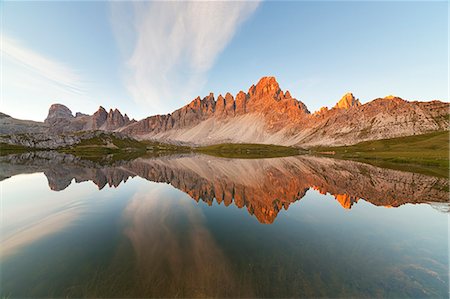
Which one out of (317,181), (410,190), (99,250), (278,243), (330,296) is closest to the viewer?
(330,296)

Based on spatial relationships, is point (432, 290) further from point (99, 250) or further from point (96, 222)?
point (96, 222)

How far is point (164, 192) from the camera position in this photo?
4675cm

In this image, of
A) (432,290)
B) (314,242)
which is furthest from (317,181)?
(432,290)

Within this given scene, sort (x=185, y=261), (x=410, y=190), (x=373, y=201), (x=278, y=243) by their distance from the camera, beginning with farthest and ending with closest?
(x=410, y=190)
(x=373, y=201)
(x=278, y=243)
(x=185, y=261)

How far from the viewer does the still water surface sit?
576 inches

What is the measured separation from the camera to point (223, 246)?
20.7m

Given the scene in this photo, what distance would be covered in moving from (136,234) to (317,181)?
50.1 metres

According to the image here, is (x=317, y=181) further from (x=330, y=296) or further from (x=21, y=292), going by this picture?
(x=21, y=292)

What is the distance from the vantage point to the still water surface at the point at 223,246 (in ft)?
48.0

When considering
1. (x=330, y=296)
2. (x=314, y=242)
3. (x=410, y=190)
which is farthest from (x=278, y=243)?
(x=410, y=190)

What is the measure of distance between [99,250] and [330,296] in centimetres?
1933

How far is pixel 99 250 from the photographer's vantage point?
19.7 metres

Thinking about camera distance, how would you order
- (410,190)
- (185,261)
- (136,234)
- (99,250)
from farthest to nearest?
(410,190) < (136,234) < (99,250) < (185,261)

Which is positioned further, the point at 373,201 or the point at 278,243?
the point at 373,201
